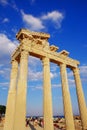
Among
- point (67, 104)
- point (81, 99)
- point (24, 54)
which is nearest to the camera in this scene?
point (24, 54)

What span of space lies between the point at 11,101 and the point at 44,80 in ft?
18.3

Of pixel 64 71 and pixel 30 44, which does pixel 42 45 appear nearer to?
pixel 30 44

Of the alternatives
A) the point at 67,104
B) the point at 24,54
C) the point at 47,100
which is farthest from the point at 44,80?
the point at 67,104

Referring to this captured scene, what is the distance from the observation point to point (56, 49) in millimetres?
24031

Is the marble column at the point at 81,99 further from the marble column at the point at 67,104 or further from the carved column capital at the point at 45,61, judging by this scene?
the carved column capital at the point at 45,61

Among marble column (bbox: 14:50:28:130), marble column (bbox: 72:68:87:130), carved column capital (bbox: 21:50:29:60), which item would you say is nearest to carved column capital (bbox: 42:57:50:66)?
carved column capital (bbox: 21:50:29:60)

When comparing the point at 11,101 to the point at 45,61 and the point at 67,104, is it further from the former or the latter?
the point at 67,104

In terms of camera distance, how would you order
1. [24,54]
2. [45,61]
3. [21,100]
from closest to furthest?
[21,100]
[24,54]
[45,61]

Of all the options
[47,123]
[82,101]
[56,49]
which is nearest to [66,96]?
[82,101]

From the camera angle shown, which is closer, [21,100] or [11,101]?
[21,100]

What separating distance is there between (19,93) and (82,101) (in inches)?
470

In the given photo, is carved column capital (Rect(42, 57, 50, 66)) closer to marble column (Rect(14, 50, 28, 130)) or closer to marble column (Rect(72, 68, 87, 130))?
marble column (Rect(14, 50, 28, 130))

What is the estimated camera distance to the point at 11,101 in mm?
19672

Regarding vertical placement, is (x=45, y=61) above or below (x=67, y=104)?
above
